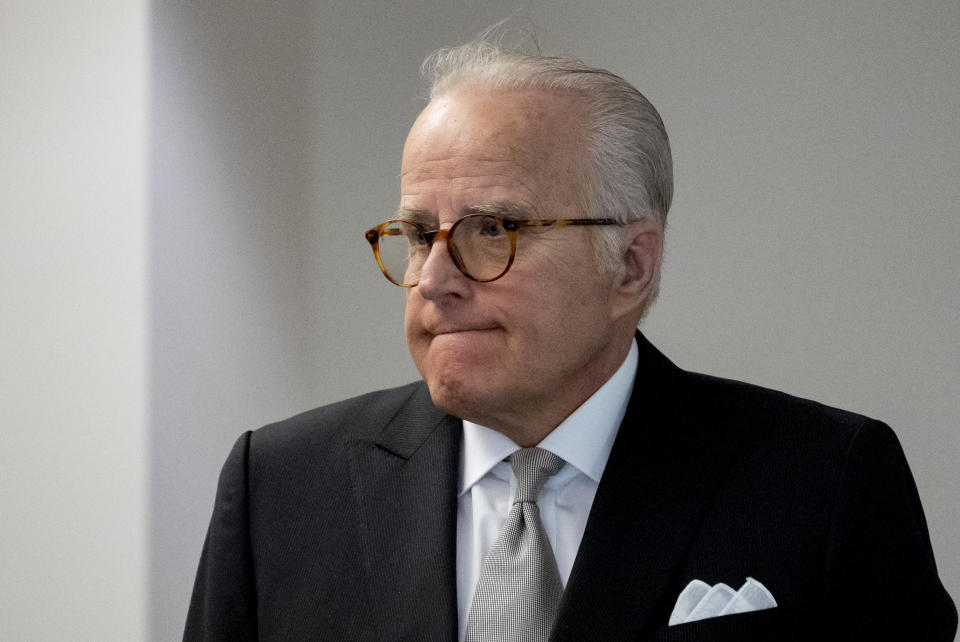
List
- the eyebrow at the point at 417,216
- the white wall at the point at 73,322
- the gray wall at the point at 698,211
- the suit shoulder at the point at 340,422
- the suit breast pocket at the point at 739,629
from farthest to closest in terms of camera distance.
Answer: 1. the gray wall at the point at 698,211
2. the white wall at the point at 73,322
3. the suit shoulder at the point at 340,422
4. the eyebrow at the point at 417,216
5. the suit breast pocket at the point at 739,629

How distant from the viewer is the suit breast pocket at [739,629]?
4.45 ft

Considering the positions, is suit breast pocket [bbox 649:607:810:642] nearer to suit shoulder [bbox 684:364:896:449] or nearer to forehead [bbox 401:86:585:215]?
suit shoulder [bbox 684:364:896:449]

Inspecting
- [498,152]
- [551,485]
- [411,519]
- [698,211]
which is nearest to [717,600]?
[551,485]

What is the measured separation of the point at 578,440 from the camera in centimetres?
152

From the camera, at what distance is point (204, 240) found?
2.53 metres

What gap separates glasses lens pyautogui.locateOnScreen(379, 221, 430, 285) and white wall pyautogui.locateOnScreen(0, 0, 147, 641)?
97cm

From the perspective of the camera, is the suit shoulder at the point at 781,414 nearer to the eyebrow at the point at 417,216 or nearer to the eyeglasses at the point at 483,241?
the eyeglasses at the point at 483,241

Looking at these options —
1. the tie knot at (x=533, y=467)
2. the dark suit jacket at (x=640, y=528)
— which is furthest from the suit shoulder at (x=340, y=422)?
the tie knot at (x=533, y=467)

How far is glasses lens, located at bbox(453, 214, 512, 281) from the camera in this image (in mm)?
1425

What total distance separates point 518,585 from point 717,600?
Answer: 253 mm

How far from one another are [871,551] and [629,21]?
1.77 m

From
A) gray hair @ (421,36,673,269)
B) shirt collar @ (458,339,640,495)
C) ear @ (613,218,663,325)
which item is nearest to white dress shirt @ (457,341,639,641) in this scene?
shirt collar @ (458,339,640,495)

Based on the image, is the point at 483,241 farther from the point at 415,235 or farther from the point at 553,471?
the point at 553,471

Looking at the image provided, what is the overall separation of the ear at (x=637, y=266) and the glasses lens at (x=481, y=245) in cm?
19
